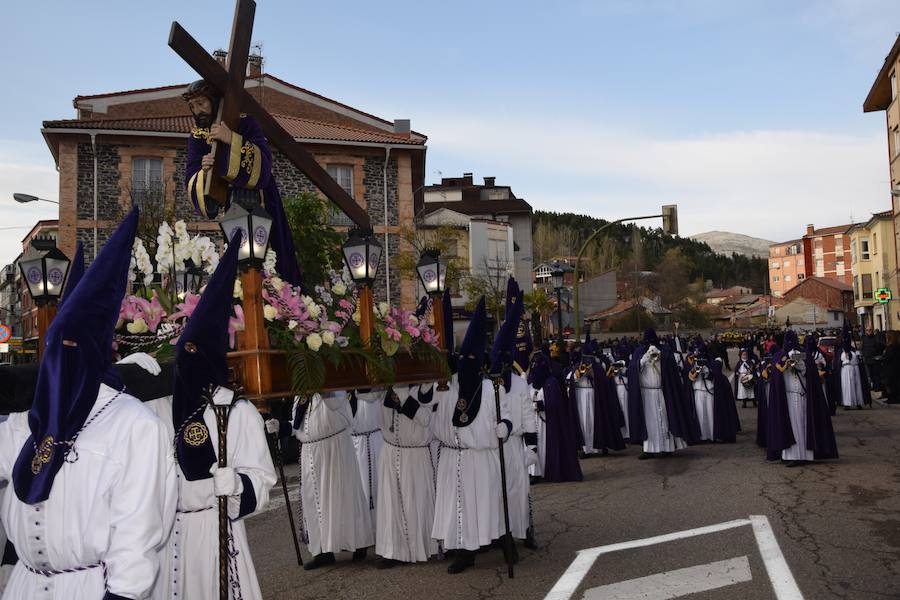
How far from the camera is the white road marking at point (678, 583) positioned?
249 inches

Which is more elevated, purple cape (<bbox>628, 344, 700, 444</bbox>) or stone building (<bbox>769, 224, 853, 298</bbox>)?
stone building (<bbox>769, 224, 853, 298</bbox>)

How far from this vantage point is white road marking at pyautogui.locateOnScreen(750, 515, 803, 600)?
6191mm

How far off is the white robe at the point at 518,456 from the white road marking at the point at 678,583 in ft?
5.32

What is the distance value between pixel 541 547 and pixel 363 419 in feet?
8.01

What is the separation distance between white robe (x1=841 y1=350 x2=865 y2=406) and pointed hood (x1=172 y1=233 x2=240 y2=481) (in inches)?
866

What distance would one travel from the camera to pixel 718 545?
301 inches

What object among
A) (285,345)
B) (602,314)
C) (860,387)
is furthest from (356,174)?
(602,314)

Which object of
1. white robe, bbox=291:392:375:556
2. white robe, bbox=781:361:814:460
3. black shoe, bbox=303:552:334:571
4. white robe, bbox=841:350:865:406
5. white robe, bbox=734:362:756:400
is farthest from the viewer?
white robe, bbox=734:362:756:400

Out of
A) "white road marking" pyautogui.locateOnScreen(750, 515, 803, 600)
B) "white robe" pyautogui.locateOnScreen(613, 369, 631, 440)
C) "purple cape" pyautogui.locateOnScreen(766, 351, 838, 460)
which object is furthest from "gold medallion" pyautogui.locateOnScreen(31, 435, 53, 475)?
"white robe" pyautogui.locateOnScreen(613, 369, 631, 440)

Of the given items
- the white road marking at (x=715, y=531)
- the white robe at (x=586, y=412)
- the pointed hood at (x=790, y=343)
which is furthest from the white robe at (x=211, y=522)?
the white robe at (x=586, y=412)

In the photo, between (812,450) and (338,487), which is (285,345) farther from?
(812,450)

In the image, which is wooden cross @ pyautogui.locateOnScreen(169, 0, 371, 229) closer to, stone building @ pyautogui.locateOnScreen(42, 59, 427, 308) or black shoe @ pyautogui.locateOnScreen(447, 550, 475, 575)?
black shoe @ pyautogui.locateOnScreen(447, 550, 475, 575)

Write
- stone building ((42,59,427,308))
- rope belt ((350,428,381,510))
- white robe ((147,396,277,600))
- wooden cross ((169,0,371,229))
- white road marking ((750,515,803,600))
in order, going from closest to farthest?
white robe ((147,396,277,600)) → wooden cross ((169,0,371,229)) → white road marking ((750,515,803,600)) → rope belt ((350,428,381,510)) → stone building ((42,59,427,308))

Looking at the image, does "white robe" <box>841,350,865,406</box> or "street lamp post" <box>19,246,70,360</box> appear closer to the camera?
"street lamp post" <box>19,246,70,360</box>
